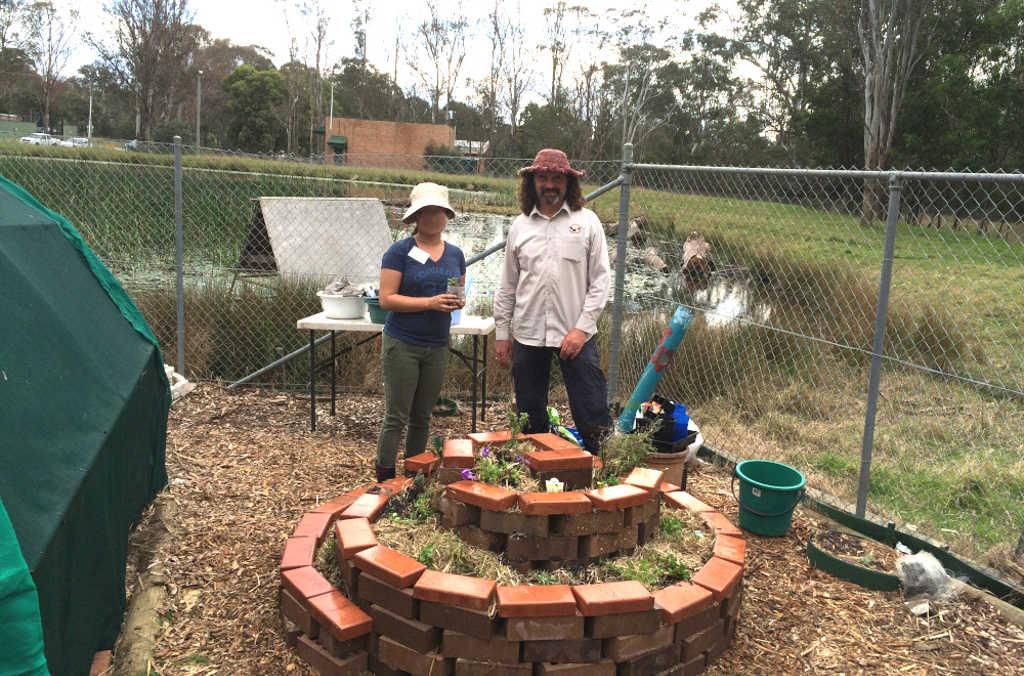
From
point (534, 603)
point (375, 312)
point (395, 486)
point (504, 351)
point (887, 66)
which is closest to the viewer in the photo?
point (534, 603)

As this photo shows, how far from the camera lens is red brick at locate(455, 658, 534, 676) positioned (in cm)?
233

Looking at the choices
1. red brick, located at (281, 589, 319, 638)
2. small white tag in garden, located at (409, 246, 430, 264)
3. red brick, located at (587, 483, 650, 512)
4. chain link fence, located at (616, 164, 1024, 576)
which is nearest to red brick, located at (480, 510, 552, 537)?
red brick, located at (587, 483, 650, 512)

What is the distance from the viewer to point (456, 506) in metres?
2.71

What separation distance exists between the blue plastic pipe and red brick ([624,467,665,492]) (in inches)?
51.2

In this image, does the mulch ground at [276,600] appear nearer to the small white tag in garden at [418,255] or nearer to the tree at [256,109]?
the small white tag in garden at [418,255]

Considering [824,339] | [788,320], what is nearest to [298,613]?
[824,339]

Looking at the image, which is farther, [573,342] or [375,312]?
[375,312]

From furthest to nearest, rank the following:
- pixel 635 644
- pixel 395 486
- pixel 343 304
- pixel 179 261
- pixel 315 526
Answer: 1. pixel 179 261
2. pixel 343 304
3. pixel 395 486
4. pixel 315 526
5. pixel 635 644

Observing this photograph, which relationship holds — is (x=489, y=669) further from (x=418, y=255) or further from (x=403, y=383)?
(x=418, y=255)

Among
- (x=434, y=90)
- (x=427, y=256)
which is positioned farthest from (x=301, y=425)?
(x=434, y=90)

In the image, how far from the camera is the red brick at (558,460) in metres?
2.79

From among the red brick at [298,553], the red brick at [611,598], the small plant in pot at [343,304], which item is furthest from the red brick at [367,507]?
the small plant in pot at [343,304]

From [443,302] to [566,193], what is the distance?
794mm

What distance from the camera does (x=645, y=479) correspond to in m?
2.83
